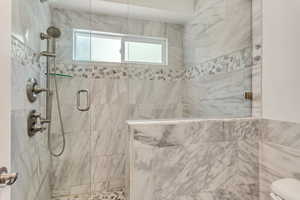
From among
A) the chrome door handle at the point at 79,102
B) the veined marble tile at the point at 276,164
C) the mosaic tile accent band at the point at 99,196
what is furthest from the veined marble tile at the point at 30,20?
the veined marble tile at the point at 276,164

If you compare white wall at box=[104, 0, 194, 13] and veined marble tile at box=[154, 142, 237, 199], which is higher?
white wall at box=[104, 0, 194, 13]

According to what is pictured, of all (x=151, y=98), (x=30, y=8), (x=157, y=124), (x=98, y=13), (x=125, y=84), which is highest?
(x=98, y=13)

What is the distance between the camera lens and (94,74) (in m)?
1.97

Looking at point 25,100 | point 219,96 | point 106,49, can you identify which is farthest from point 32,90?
point 219,96

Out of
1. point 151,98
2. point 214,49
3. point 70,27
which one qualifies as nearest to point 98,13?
point 70,27

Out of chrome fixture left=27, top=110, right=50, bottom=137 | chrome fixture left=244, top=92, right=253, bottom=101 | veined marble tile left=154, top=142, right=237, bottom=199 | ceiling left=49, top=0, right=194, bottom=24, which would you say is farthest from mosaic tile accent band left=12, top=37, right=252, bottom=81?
veined marble tile left=154, top=142, right=237, bottom=199

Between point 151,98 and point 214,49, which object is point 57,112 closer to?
point 151,98

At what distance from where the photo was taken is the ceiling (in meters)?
1.83

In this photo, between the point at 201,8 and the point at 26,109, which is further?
the point at 201,8

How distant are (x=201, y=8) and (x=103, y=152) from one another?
6.11 feet

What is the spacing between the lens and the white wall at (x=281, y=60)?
3.64 feet

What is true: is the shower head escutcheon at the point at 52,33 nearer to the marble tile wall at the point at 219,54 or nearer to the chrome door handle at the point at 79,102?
the chrome door handle at the point at 79,102

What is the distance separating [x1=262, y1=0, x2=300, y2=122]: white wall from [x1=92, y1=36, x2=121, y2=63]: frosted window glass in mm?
1332

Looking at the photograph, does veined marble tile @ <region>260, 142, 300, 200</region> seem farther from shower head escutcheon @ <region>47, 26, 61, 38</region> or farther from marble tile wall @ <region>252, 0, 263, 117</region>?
shower head escutcheon @ <region>47, 26, 61, 38</region>
